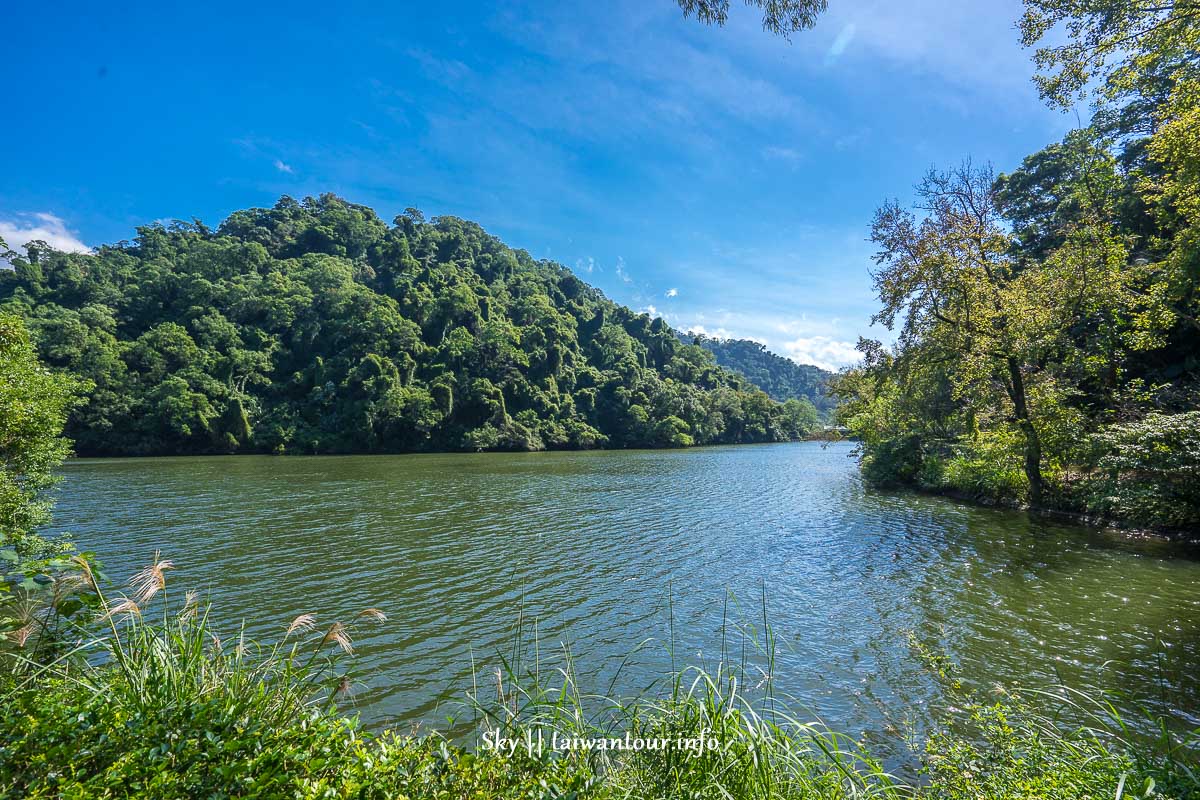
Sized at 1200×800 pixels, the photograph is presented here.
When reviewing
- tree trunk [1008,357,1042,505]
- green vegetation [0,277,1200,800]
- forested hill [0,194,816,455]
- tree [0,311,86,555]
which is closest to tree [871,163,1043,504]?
tree trunk [1008,357,1042,505]

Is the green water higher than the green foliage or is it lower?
lower

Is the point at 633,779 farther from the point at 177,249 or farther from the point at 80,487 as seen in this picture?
the point at 177,249

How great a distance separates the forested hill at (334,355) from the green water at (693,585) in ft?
129

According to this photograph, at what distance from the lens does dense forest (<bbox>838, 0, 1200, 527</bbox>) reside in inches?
394

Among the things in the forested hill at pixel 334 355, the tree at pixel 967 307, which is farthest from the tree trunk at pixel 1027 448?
the forested hill at pixel 334 355

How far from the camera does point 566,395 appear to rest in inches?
3103

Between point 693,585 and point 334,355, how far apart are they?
2867 inches

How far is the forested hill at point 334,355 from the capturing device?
55031 millimetres

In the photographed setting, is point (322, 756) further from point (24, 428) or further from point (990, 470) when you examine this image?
point (990, 470)

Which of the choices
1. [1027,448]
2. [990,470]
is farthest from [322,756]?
[990,470]

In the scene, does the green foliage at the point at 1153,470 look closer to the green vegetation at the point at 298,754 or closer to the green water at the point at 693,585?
the green water at the point at 693,585

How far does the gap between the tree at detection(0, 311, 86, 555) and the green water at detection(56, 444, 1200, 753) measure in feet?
7.99

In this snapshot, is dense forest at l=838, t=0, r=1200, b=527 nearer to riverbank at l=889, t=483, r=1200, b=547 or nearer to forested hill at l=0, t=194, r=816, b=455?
riverbank at l=889, t=483, r=1200, b=547

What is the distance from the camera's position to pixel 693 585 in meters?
11.7
